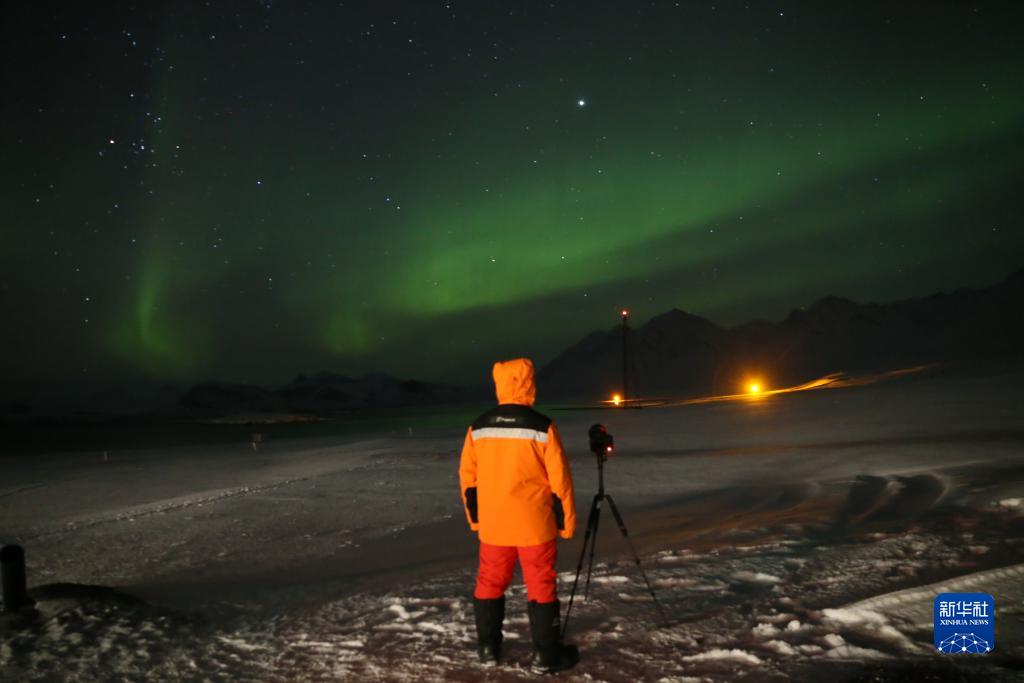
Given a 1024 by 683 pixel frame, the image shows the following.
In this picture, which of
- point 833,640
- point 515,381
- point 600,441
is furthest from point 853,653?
point 515,381

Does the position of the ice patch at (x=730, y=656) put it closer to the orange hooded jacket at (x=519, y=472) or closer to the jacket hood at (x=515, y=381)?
the orange hooded jacket at (x=519, y=472)

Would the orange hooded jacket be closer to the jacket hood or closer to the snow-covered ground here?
the jacket hood

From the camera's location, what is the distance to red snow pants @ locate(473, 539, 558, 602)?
4.45 m

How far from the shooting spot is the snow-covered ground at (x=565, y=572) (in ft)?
15.4

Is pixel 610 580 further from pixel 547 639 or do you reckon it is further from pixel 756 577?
pixel 547 639

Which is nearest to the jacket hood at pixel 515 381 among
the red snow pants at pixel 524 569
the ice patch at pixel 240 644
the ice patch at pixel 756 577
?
the red snow pants at pixel 524 569

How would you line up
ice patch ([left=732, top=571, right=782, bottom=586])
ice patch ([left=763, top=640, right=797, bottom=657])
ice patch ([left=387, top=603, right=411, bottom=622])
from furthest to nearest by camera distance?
1. ice patch ([left=732, top=571, right=782, bottom=586])
2. ice patch ([left=387, top=603, right=411, bottom=622])
3. ice patch ([left=763, top=640, right=797, bottom=657])

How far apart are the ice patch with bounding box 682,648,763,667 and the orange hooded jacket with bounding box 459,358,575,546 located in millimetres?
1297

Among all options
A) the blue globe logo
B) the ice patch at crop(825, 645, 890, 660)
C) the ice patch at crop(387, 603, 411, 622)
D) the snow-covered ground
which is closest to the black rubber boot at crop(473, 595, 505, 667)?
the snow-covered ground

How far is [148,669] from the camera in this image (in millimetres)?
4926

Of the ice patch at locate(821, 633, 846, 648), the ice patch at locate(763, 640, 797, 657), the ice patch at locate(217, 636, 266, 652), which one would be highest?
the ice patch at locate(821, 633, 846, 648)

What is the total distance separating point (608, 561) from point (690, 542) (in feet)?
4.45

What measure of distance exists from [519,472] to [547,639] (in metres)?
1.16

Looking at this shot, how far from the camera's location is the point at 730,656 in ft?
14.8
